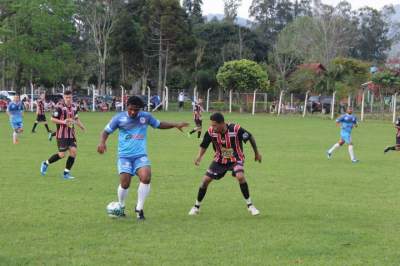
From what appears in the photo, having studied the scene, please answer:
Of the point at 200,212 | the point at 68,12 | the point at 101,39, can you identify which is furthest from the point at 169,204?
the point at 101,39

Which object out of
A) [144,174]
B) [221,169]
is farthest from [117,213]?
[221,169]

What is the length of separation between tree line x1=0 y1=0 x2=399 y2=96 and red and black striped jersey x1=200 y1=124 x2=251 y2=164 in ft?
133

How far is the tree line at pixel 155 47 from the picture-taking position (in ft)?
169

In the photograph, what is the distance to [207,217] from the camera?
9.34 metres

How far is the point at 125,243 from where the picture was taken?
763 cm

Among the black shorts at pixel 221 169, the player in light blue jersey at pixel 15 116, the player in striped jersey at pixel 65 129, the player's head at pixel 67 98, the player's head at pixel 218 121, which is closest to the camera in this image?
the player's head at pixel 218 121

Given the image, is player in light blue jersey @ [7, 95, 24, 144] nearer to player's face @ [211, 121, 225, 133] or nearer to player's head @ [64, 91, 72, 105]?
player's head @ [64, 91, 72, 105]

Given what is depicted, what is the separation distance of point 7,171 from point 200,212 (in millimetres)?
6762

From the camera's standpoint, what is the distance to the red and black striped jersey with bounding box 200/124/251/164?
376 inches

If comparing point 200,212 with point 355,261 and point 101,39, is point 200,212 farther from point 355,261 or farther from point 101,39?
point 101,39

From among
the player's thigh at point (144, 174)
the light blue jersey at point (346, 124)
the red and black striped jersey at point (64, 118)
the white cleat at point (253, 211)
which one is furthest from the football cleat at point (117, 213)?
the light blue jersey at point (346, 124)

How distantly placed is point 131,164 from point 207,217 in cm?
143

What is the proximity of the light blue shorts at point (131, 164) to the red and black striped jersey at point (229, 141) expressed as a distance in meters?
1.18

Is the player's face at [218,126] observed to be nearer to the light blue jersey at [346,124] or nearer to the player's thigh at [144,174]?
the player's thigh at [144,174]
